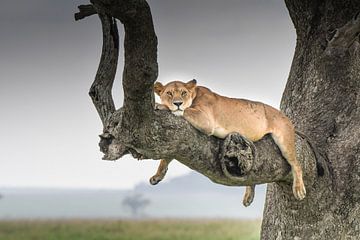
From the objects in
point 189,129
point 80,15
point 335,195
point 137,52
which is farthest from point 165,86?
point 335,195

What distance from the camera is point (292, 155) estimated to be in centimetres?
572

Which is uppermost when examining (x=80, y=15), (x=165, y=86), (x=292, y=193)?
(x=80, y=15)

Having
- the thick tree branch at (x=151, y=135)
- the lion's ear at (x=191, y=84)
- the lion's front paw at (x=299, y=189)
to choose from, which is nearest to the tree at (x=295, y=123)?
the thick tree branch at (x=151, y=135)

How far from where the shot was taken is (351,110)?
6.59 m

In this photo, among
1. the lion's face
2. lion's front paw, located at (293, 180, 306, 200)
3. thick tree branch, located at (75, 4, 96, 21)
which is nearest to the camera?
the lion's face

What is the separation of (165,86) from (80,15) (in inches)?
60.5

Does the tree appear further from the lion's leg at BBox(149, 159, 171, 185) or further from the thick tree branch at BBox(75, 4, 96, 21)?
the lion's leg at BBox(149, 159, 171, 185)

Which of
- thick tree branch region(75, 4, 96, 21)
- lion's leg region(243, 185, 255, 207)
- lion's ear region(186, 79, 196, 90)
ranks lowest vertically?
lion's leg region(243, 185, 255, 207)

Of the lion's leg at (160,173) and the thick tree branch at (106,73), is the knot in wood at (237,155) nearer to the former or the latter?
the lion's leg at (160,173)

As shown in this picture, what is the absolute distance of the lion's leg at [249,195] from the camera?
629cm

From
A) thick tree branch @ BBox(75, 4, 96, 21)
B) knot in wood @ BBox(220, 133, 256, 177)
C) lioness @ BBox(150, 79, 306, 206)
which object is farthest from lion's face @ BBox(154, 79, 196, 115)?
thick tree branch @ BBox(75, 4, 96, 21)

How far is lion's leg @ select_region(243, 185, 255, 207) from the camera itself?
20.6 ft

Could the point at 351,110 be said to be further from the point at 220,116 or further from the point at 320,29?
the point at 220,116

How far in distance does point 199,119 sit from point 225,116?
0.25 metres
